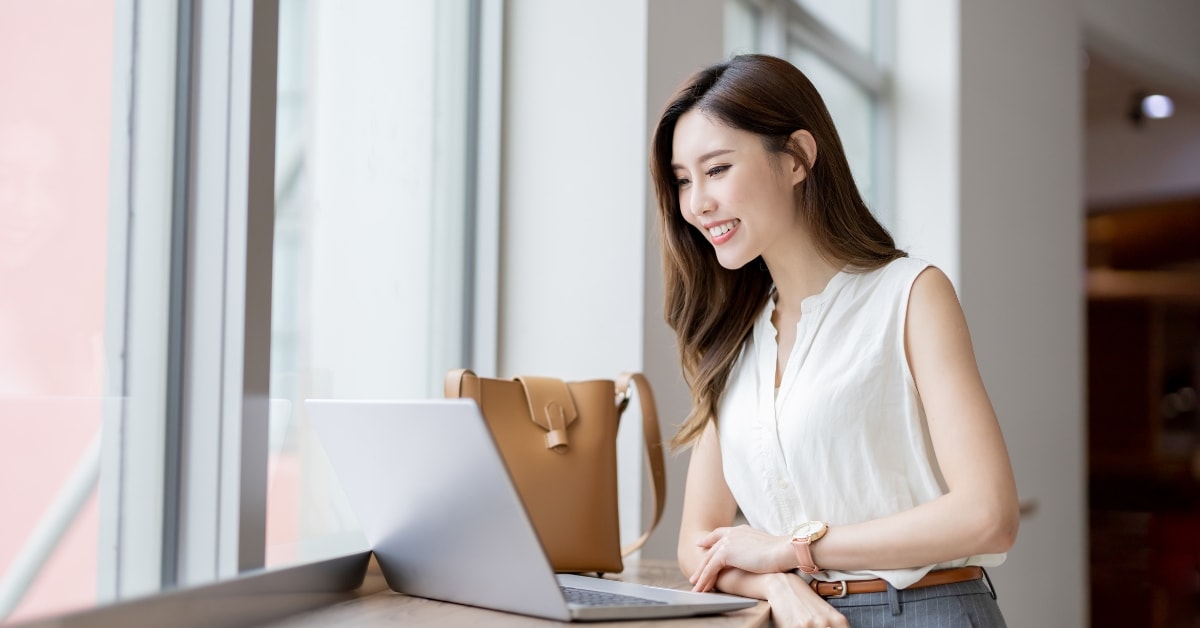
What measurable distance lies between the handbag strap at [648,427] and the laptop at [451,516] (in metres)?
0.34

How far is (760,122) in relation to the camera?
4.58 ft

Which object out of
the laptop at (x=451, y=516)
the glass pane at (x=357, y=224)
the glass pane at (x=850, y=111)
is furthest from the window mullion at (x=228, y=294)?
the glass pane at (x=850, y=111)

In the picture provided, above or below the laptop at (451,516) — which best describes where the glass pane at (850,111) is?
above

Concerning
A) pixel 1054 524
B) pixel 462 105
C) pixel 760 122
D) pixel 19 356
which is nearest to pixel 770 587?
pixel 760 122

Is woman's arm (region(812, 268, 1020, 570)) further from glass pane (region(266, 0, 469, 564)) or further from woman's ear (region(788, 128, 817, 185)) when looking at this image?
glass pane (region(266, 0, 469, 564))

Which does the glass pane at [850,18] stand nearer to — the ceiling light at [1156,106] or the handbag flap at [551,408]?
the handbag flap at [551,408]

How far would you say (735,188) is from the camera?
1401 mm

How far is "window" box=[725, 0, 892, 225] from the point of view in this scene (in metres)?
2.69

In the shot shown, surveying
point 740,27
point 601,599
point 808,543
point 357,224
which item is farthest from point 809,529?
point 740,27

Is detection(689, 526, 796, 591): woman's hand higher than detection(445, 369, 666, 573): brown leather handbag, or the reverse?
detection(445, 369, 666, 573): brown leather handbag

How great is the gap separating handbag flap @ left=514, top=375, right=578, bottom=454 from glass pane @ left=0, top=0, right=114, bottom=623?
526 millimetres

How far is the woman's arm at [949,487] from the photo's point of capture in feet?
4.01

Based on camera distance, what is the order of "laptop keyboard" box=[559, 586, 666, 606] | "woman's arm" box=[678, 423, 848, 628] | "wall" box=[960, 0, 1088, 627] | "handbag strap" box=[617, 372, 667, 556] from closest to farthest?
"laptop keyboard" box=[559, 586, 666, 606] < "woman's arm" box=[678, 423, 848, 628] < "handbag strap" box=[617, 372, 667, 556] < "wall" box=[960, 0, 1088, 627]

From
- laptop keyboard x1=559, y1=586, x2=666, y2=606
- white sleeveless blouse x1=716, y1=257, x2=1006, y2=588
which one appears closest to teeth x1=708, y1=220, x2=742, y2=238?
white sleeveless blouse x1=716, y1=257, x2=1006, y2=588
